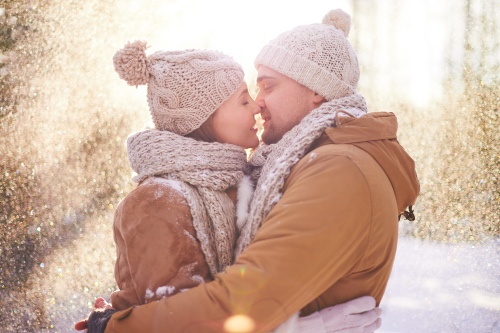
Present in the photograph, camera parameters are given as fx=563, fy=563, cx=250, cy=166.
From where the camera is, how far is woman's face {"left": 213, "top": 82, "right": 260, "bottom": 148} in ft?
7.24

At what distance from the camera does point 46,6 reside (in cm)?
573

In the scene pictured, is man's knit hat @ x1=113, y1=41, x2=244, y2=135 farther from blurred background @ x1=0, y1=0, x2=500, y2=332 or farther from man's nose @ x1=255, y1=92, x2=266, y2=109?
blurred background @ x1=0, y1=0, x2=500, y2=332

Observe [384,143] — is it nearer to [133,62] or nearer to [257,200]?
[257,200]

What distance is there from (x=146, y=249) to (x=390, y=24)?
240 inches

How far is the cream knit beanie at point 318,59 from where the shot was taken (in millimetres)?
2320

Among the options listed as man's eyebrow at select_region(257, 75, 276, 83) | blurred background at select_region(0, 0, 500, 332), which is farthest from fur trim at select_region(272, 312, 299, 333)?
blurred background at select_region(0, 0, 500, 332)

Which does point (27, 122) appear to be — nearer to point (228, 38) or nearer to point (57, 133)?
point (57, 133)

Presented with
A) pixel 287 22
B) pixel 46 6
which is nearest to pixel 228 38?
pixel 287 22

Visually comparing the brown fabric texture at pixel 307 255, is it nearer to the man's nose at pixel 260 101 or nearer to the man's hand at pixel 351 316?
the man's hand at pixel 351 316

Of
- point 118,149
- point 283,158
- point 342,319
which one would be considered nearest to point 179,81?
point 283,158

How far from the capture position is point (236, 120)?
2.22 metres

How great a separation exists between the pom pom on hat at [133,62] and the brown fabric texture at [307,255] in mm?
749

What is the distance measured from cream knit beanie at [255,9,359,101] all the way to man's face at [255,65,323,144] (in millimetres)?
43

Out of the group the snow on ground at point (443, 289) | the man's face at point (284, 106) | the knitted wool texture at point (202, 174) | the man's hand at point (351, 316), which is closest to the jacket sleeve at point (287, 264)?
the man's hand at point (351, 316)
